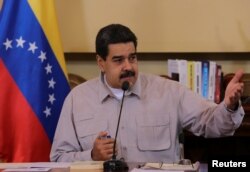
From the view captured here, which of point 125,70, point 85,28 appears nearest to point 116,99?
point 125,70

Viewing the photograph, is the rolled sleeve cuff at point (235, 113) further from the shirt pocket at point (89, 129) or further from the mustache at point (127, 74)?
the shirt pocket at point (89, 129)

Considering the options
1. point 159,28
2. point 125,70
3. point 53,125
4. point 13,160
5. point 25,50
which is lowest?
point 13,160

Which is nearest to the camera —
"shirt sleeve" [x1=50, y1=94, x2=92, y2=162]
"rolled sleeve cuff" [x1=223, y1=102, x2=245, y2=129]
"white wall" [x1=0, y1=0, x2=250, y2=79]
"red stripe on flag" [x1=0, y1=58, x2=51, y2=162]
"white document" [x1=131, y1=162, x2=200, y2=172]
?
"white document" [x1=131, y1=162, x2=200, y2=172]

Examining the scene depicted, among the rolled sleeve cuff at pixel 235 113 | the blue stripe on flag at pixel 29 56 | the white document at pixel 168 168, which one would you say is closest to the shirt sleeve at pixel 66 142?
the blue stripe on flag at pixel 29 56

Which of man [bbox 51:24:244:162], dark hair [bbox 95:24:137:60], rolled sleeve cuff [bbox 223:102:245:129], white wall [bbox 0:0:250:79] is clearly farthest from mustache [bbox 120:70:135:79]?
white wall [bbox 0:0:250:79]

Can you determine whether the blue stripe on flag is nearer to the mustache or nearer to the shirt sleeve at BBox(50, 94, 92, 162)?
the shirt sleeve at BBox(50, 94, 92, 162)

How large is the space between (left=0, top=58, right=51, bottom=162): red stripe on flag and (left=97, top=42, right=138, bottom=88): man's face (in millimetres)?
634

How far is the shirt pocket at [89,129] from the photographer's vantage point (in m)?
2.11

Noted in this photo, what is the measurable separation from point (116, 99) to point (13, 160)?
0.74 metres

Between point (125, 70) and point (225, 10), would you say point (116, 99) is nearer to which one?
point (125, 70)

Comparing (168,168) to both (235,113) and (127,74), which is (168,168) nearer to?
(235,113)

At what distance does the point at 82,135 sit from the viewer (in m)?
2.12

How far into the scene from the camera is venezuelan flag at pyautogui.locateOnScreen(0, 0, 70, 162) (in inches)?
97.4

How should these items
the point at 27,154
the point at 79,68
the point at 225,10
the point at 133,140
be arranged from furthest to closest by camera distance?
the point at 79,68 < the point at 225,10 < the point at 27,154 < the point at 133,140
